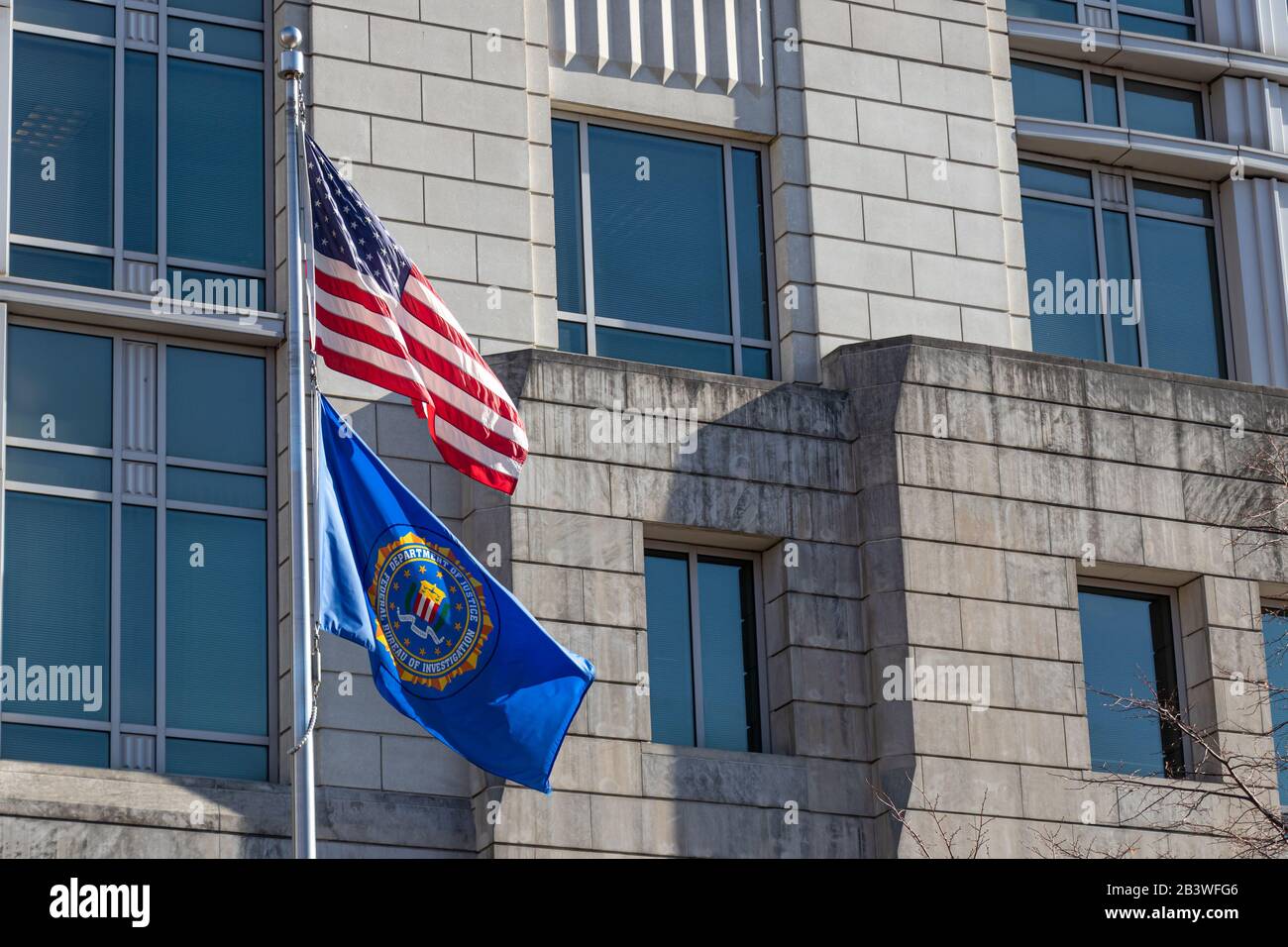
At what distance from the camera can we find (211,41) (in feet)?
78.8

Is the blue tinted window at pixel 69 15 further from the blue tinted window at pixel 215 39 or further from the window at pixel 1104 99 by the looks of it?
the window at pixel 1104 99

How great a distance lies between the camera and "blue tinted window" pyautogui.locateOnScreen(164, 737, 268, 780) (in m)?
21.6

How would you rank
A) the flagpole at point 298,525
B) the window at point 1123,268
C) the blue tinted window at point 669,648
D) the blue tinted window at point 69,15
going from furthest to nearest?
the window at point 1123,268
the blue tinted window at point 69,15
the blue tinted window at point 669,648
the flagpole at point 298,525

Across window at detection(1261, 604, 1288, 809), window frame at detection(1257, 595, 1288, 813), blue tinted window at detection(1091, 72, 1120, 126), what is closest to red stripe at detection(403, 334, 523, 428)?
window frame at detection(1257, 595, 1288, 813)

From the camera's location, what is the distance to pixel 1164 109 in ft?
93.5

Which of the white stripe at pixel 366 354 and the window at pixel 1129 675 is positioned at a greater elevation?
the white stripe at pixel 366 354

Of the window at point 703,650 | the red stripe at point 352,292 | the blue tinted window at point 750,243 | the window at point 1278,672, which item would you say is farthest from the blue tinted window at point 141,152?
the window at point 1278,672

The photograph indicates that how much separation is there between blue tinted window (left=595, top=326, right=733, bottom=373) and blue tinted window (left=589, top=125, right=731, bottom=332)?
0.40ft

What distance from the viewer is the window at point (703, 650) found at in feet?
76.3

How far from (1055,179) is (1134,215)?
1009mm

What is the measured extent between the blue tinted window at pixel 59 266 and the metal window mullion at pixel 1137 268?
1090cm
